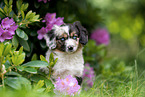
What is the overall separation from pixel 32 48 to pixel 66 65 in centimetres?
67

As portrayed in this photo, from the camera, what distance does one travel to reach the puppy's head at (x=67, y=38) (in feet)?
7.85

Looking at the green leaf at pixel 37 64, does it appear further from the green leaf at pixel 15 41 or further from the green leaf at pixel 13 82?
the green leaf at pixel 15 41

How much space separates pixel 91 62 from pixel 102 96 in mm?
1640

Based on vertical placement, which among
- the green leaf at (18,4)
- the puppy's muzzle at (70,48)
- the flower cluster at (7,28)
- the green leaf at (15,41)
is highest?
the green leaf at (18,4)

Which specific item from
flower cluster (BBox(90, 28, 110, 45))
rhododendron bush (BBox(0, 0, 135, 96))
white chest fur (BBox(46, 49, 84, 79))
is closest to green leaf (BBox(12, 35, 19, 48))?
rhododendron bush (BBox(0, 0, 135, 96))

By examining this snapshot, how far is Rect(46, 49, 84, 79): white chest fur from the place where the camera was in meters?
2.51

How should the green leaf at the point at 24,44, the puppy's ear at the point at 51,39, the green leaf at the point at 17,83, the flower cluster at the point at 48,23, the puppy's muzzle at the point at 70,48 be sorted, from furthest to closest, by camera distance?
the flower cluster at the point at 48,23
the green leaf at the point at 24,44
the puppy's ear at the point at 51,39
the puppy's muzzle at the point at 70,48
the green leaf at the point at 17,83

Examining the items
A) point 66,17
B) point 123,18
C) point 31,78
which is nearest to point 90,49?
point 66,17

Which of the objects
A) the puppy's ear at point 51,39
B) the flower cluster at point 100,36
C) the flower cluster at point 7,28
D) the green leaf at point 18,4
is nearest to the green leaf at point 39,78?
the puppy's ear at point 51,39

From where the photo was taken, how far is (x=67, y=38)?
242 cm

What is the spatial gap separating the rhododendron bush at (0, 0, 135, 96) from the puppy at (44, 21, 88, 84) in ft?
0.39

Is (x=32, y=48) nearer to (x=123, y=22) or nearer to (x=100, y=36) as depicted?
(x=100, y=36)

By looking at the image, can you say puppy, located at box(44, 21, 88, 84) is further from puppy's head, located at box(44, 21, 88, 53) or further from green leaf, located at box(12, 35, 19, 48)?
green leaf, located at box(12, 35, 19, 48)

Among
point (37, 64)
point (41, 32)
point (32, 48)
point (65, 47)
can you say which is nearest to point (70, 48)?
point (65, 47)
